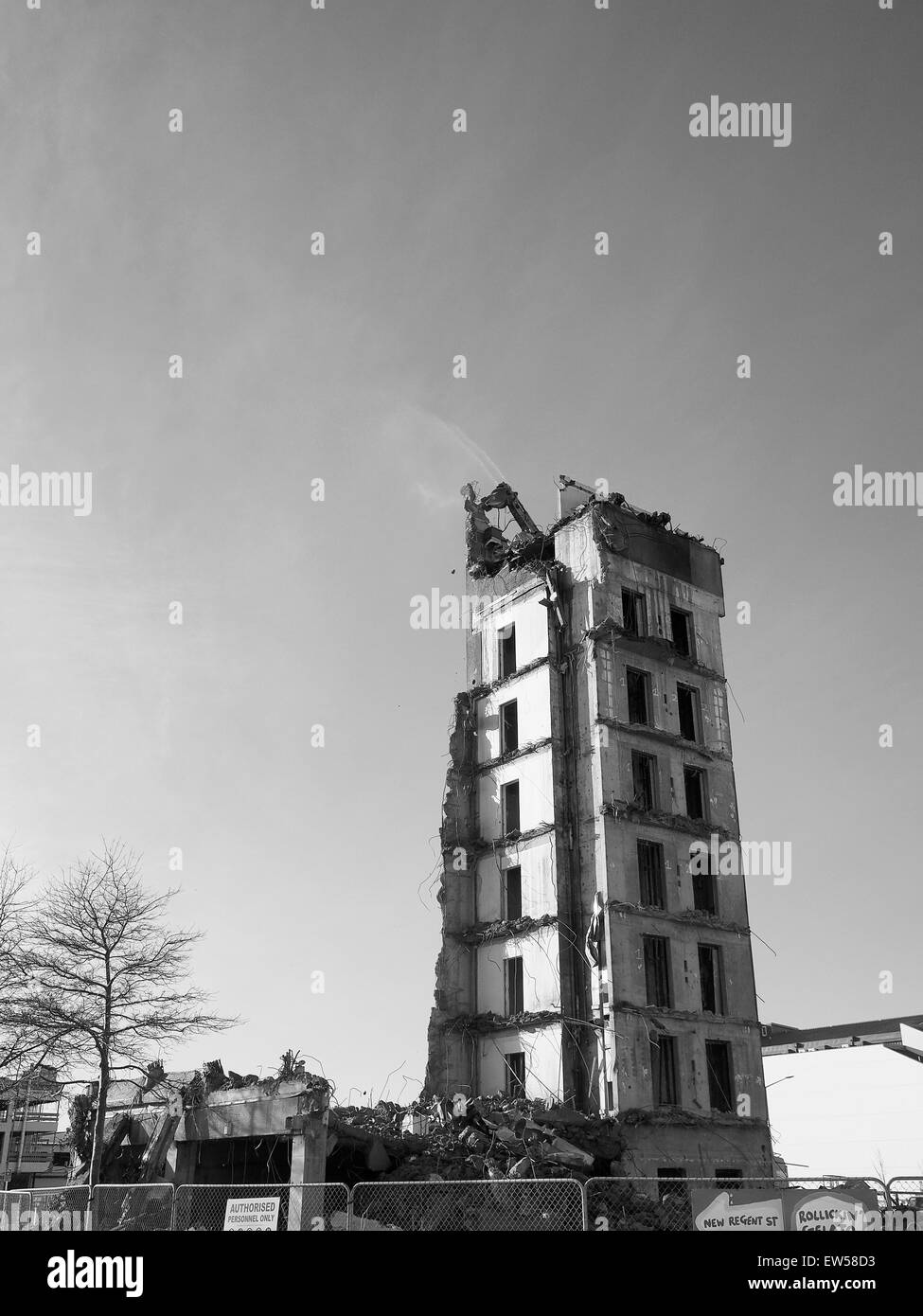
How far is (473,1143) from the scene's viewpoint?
25.3 m

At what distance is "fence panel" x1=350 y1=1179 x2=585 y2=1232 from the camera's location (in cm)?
2072

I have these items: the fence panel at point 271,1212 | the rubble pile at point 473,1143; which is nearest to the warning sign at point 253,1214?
the fence panel at point 271,1212

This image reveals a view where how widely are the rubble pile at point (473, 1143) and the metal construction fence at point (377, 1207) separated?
2.97ft

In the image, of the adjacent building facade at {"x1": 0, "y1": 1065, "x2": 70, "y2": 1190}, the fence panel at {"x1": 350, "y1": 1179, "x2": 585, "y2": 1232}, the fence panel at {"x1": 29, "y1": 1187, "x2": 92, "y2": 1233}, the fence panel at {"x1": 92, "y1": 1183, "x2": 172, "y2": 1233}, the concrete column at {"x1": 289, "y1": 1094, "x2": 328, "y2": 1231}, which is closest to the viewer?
the fence panel at {"x1": 29, "y1": 1187, "x2": 92, "y2": 1233}

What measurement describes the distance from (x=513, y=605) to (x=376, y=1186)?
22.1m

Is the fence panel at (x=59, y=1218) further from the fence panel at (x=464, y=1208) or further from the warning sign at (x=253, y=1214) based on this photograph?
the fence panel at (x=464, y=1208)

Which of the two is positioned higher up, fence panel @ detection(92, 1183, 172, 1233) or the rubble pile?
the rubble pile

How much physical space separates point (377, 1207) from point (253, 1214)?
7332mm

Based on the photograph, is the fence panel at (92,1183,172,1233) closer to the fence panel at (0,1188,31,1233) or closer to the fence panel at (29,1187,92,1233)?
the fence panel at (29,1187,92,1233)

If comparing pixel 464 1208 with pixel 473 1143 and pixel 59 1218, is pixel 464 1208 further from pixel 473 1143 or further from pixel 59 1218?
pixel 59 1218

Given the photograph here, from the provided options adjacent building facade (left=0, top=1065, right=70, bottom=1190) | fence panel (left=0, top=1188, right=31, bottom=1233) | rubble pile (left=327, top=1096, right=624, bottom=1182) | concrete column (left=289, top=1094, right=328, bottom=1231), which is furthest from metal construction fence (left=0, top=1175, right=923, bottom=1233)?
adjacent building facade (left=0, top=1065, right=70, bottom=1190)

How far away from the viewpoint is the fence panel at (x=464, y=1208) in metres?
20.7

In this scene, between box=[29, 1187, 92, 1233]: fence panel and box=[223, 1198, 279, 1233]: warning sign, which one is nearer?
box=[223, 1198, 279, 1233]: warning sign

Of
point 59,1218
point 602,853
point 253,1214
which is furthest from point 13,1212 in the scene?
point 602,853
